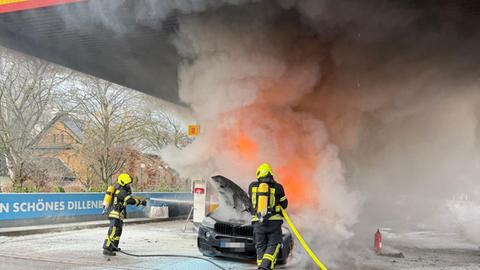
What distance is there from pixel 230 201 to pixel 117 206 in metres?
2.08

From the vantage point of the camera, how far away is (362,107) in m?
13.0

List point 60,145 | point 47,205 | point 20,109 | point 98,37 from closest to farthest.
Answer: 1. point 98,37
2. point 47,205
3. point 20,109
4. point 60,145

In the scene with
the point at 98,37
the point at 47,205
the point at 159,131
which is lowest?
the point at 47,205

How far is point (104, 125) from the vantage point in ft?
82.3

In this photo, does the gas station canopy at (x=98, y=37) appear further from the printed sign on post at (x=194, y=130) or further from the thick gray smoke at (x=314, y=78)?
the printed sign on post at (x=194, y=130)

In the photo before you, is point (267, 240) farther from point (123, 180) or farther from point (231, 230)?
point (123, 180)

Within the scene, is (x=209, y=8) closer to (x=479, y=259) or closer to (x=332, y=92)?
(x=332, y=92)

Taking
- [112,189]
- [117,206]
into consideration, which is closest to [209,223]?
[117,206]

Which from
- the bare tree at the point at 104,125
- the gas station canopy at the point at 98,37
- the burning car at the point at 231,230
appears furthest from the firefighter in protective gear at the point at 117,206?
the bare tree at the point at 104,125

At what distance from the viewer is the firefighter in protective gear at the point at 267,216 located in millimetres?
6281

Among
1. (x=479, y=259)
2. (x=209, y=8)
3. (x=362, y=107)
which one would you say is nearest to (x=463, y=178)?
(x=362, y=107)

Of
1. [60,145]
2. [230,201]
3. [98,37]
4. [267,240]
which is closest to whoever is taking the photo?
[267,240]

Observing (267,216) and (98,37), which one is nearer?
(267,216)

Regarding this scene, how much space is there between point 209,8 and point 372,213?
16.8m
